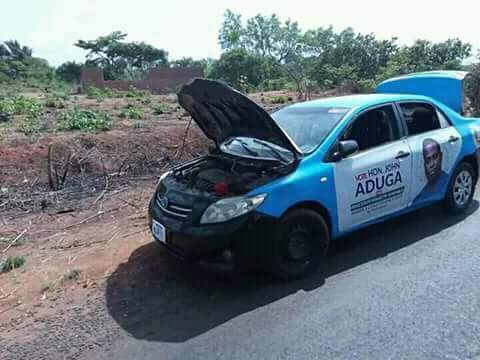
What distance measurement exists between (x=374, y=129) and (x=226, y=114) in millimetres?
1588

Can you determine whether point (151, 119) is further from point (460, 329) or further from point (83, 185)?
point (460, 329)

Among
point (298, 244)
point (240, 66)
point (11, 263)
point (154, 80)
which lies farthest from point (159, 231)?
point (240, 66)

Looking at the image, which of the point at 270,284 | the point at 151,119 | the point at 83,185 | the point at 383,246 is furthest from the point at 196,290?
the point at 151,119

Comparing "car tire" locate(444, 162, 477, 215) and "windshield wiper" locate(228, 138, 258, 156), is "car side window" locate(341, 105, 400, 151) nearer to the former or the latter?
"windshield wiper" locate(228, 138, 258, 156)

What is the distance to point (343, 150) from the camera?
4426 millimetres

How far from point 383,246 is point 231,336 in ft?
7.29

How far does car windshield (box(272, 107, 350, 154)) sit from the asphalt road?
121cm

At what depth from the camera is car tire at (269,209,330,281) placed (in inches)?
160

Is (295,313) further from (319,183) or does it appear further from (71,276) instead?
(71,276)

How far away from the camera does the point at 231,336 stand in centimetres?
339

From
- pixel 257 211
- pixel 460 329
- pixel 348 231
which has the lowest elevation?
pixel 460 329

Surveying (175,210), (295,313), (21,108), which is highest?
(21,108)

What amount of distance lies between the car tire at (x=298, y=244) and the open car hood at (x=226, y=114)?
647mm

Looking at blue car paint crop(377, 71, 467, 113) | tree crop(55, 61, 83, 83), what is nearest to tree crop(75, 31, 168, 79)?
tree crop(55, 61, 83, 83)
